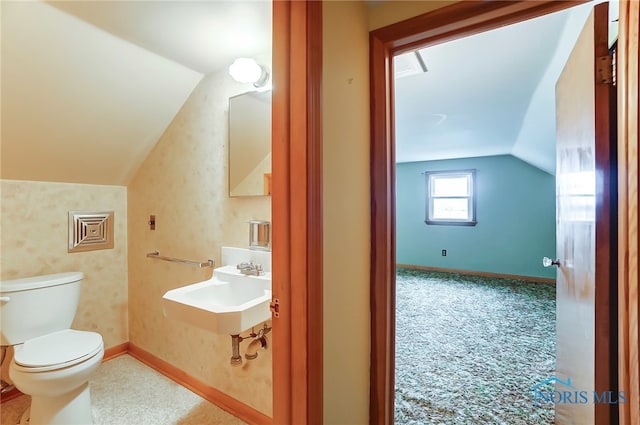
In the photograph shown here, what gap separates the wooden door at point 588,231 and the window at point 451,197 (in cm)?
385

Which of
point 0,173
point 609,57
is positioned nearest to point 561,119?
point 609,57

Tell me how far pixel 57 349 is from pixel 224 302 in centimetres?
96

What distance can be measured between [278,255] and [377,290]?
0.51 metres

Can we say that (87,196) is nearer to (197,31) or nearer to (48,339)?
(48,339)

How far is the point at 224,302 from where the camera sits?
60.1 inches

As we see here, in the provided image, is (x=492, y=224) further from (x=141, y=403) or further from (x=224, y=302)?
(x=141, y=403)

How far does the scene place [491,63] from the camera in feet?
5.64

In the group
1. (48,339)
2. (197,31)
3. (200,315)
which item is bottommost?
(48,339)

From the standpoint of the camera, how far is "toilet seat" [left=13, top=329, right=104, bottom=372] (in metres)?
1.38

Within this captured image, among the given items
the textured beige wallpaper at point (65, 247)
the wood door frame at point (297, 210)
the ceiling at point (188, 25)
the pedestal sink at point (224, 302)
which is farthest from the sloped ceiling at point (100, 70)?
the pedestal sink at point (224, 302)

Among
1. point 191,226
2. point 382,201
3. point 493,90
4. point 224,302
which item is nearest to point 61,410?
point 224,302

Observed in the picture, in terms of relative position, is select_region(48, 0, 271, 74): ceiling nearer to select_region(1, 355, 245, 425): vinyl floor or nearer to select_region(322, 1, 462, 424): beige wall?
select_region(322, 1, 462, 424): beige wall

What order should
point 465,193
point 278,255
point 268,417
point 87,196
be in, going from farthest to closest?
1. point 465,193
2. point 87,196
3. point 268,417
4. point 278,255

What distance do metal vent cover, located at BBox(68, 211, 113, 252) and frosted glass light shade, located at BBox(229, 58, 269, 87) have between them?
1.56m
